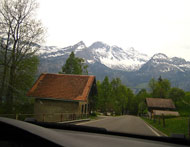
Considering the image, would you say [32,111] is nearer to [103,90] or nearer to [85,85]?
[85,85]

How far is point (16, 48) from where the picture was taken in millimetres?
24516

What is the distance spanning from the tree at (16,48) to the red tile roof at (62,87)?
7.13 ft

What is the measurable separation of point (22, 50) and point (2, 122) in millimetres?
24606

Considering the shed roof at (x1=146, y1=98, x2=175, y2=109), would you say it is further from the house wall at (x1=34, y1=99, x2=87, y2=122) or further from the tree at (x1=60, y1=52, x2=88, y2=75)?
the house wall at (x1=34, y1=99, x2=87, y2=122)

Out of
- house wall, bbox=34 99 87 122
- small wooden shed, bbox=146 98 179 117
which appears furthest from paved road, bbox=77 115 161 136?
small wooden shed, bbox=146 98 179 117

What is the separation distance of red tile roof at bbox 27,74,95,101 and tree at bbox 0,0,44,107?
2.17 metres

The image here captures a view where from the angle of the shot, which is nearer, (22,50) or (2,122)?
(2,122)

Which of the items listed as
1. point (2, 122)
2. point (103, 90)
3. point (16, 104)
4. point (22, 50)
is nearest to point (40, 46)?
point (22, 50)

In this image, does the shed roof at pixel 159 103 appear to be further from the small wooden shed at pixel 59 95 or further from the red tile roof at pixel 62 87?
the small wooden shed at pixel 59 95

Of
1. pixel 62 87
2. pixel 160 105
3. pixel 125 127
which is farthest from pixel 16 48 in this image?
pixel 160 105

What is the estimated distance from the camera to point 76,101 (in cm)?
Answer: 2438

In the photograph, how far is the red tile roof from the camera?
82.8ft

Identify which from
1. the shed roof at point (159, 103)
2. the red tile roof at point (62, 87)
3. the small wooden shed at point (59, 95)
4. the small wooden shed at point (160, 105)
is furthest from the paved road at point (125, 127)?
the shed roof at point (159, 103)

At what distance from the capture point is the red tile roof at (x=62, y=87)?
2525 centimetres
